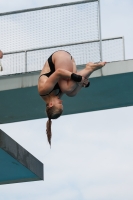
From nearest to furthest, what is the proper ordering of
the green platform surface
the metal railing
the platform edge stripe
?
the metal railing → the green platform surface → the platform edge stripe

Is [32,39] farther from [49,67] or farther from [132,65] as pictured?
[49,67]

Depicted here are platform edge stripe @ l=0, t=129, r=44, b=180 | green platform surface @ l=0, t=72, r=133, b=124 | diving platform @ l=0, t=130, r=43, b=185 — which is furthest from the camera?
diving platform @ l=0, t=130, r=43, b=185

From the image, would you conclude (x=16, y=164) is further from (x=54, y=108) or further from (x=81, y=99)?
(x=54, y=108)

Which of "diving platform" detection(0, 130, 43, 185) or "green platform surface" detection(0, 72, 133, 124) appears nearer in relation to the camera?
"green platform surface" detection(0, 72, 133, 124)

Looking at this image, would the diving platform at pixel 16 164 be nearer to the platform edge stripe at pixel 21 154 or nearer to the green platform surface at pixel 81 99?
the platform edge stripe at pixel 21 154

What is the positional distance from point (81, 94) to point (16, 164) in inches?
109

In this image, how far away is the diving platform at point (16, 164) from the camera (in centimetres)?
1237

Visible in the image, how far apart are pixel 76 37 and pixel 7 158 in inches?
134

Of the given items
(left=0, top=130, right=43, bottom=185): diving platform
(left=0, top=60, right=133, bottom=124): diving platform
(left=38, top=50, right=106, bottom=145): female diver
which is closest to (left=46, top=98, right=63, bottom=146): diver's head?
(left=38, top=50, right=106, bottom=145): female diver

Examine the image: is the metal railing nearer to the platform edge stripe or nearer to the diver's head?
the platform edge stripe

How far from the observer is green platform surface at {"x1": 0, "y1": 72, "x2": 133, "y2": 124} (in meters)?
11.4

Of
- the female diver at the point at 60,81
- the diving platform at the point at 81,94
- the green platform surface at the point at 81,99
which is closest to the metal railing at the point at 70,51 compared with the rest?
the diving platform at the point at 81,94

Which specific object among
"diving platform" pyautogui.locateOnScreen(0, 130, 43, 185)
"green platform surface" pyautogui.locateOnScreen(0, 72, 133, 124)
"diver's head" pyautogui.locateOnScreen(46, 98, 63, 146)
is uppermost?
"green platform surface" pyautogui.locateOnScreen(0, 72, 133, 124)

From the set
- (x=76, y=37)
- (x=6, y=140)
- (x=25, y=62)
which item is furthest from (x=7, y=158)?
(x=76, y=37)
